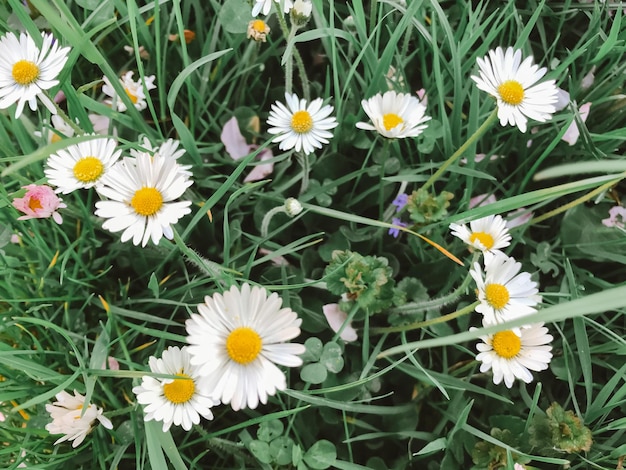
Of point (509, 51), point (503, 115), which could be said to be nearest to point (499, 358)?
point (503, 115)

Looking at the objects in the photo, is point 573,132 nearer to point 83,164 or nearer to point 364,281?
point 364,281

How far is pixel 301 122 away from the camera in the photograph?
35.5 inches

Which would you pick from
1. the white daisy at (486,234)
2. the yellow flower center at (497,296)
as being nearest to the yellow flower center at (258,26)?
the white daisy at (486,234)

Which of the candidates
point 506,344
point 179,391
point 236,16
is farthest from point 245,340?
point 236,16

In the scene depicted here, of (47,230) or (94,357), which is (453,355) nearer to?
(94,357)

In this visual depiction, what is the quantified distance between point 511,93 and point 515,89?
1 centimetres

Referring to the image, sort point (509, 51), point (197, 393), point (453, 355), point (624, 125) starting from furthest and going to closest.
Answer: point (624, 125) → point (453, 355) → point (509, 51) → point (197, 393)

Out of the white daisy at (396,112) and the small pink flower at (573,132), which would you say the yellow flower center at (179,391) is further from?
the small pink flower at (573,132)

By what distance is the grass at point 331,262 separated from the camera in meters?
0.84

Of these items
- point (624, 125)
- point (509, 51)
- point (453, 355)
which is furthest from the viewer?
point (624, 125)

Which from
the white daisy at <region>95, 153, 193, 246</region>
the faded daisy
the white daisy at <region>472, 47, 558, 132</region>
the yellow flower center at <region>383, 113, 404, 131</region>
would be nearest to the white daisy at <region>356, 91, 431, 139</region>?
the yellow flower center at <region>383, 113, 404, 131</region>

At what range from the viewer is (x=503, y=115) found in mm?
809

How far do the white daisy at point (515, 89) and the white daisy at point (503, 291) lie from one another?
0.72ft

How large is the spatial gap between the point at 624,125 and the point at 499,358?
0.63m
